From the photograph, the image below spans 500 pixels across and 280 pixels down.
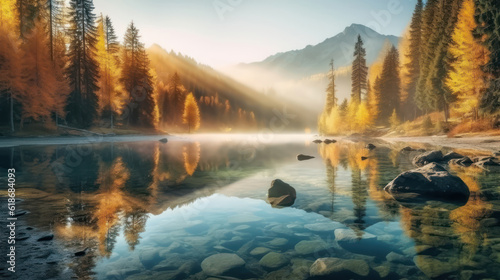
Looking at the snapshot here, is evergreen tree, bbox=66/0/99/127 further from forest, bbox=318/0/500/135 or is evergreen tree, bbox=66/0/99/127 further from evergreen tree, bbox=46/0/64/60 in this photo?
forest, bbox=318/0/500/135

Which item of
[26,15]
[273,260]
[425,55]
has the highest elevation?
[26,15]

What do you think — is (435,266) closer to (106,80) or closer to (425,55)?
(106,80)

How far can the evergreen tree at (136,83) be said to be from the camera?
49.3 m

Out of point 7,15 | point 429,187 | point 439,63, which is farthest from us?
point 439,63

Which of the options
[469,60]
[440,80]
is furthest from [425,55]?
[469,60]

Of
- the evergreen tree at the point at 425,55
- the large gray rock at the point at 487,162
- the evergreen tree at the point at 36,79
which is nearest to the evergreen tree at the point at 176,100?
the evergreen tree at the point at 36,79

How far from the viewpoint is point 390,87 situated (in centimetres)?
5641

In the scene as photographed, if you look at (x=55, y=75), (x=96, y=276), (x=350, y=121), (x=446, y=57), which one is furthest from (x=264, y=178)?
(x=350, y=121)

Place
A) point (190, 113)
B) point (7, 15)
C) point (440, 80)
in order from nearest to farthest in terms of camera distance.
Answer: point (7, 15) → point (440, 80) → point (190, 113)

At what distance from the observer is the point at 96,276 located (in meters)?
4.13

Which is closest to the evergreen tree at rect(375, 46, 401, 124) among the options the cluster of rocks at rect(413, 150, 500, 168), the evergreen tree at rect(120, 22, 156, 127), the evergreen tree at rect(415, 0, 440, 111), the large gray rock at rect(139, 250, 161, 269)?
the evergreen tree at rect(415, 0, 440, 111)

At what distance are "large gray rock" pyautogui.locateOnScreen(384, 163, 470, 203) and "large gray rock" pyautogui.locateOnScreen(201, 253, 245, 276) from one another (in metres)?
6.36

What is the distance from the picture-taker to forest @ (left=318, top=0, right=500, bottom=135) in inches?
945

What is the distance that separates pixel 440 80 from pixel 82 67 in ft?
164
